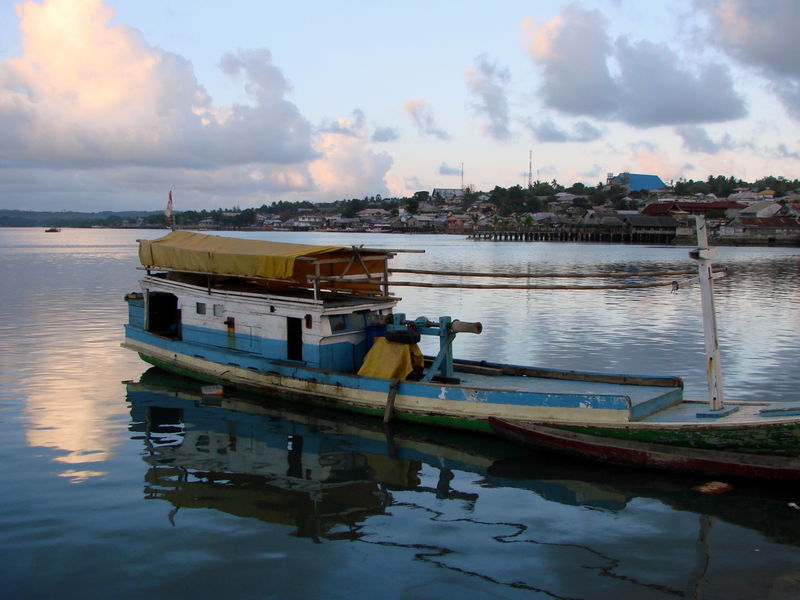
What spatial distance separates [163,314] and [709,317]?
14.3 meters

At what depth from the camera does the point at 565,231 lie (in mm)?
131500

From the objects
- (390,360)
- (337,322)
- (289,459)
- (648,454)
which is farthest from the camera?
(337,322)

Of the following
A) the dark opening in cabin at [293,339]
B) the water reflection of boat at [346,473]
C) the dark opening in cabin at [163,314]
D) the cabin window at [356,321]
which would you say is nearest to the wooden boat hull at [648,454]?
the water reflection of boat at [346,473]

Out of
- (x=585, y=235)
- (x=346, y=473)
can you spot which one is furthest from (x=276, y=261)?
(x=585, y=235)

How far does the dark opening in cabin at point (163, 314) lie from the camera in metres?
19.3

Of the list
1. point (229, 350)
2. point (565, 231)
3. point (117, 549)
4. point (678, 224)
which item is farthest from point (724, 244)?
point (117, 549)

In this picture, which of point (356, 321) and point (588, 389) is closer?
point (588, 389)

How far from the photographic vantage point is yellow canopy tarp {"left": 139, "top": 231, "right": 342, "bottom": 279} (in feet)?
49.5

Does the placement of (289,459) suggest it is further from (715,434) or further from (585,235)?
(585,235)

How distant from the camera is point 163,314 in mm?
19594

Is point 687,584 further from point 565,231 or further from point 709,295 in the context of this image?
point 565,231

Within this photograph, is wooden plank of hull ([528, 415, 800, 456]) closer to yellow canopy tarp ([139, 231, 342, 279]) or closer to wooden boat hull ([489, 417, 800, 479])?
wooden boat hull ([489, 417, 800, 479])

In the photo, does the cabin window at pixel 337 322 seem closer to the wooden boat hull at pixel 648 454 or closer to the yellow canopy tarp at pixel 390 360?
the yellow canopy tarp at pixel 390 360

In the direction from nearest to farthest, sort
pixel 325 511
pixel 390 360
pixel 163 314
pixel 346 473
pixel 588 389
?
pixel 325 511 < pixel 346 473 < pixel 588 389 < pixel 390 360 < pixel 163 314
